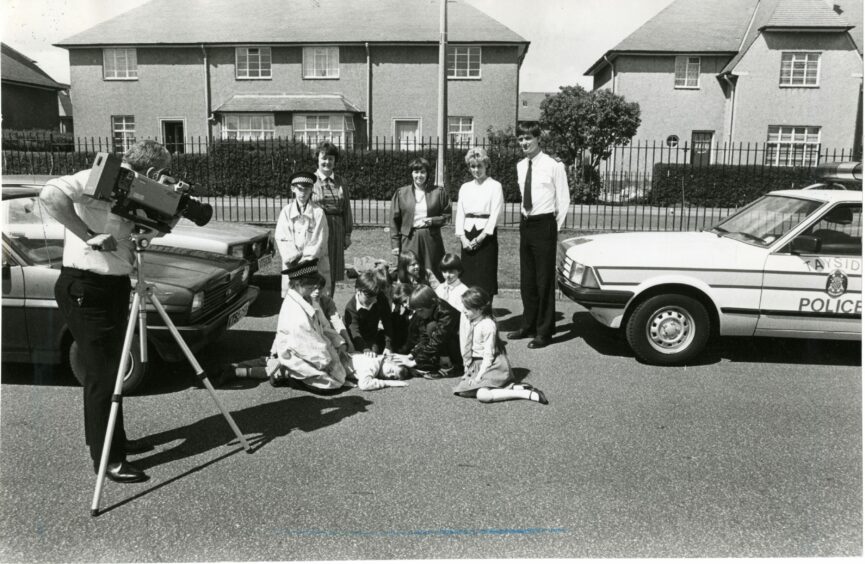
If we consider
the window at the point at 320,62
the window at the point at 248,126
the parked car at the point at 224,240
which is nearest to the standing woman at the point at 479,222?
the parked car at the point at 224,240

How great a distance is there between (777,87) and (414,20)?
15872mm

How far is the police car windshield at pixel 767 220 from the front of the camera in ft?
21.2

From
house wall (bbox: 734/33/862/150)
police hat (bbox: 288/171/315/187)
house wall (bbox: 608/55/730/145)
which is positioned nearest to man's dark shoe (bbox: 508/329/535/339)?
police hat (bbox: 288/171/315/187)

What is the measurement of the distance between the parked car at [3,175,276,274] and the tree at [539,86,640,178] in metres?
18.2

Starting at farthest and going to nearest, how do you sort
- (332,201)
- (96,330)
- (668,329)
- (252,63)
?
(252,63)
(332,201)
(668,329)
(96,330)

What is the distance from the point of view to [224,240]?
824 cm

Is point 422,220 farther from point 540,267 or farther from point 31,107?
→ point 31,107

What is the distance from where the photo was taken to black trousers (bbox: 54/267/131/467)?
12.6 ft

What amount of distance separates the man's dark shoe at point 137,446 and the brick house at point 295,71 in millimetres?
27438

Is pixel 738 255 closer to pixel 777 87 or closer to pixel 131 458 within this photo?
pixel 131 458

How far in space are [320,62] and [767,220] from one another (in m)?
28.2

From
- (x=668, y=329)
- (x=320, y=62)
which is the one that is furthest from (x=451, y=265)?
(x=320, y=62)

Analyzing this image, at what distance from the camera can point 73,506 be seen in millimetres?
3732

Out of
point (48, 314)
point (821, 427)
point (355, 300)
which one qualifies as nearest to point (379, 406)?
point (355, 300)
